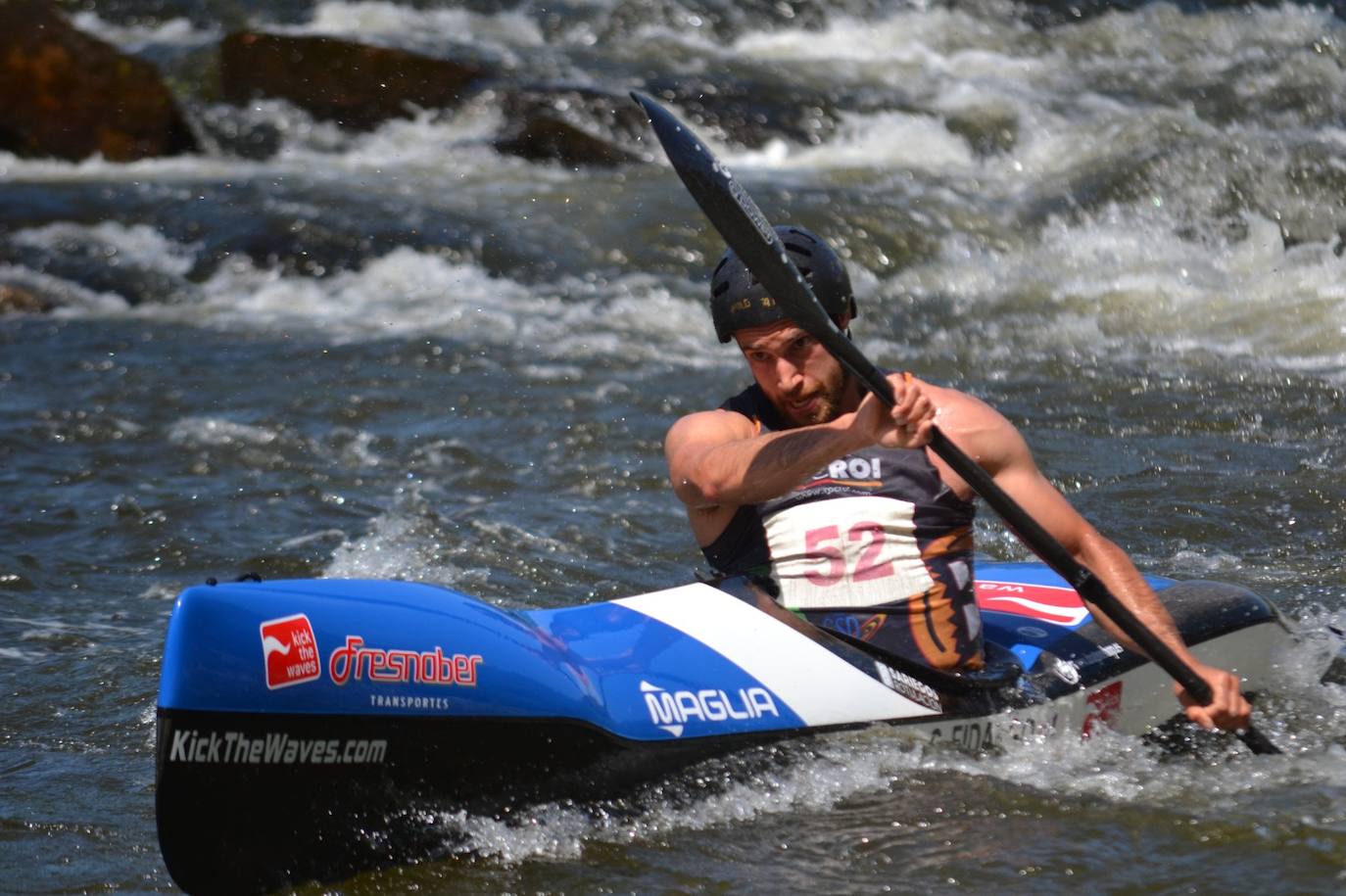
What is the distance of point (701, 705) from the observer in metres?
3.62

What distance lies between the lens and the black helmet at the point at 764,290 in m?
3.72

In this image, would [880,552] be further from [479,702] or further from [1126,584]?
[479,702]

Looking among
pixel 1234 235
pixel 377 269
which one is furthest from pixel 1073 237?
pixel 377 269

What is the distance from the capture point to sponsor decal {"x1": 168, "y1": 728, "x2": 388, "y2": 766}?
309 cm

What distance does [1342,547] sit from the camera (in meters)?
6.01

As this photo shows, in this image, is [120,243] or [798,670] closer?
[798,670]

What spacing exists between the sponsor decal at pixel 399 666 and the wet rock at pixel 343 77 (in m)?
10.6

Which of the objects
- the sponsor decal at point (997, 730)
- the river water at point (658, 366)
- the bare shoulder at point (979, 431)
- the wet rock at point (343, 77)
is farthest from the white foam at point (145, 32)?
the sponsor decal at point (997, 730)

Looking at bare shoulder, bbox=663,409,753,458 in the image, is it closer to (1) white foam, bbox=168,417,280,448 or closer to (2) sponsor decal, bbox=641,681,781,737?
(2) sponsor decal, bbox=641,681,781,737

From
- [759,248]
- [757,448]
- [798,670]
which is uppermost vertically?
A: [759,248]

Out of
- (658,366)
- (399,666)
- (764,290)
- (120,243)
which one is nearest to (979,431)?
(764,290)

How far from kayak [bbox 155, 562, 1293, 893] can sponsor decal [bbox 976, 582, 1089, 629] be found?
13 centimetres

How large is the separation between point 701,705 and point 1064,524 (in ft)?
3.07

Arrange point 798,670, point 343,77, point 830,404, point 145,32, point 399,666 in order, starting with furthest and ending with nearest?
1. point 145,32
2. point 343,77
3. point 830,404
4. point 798,670
5. point 399,666
